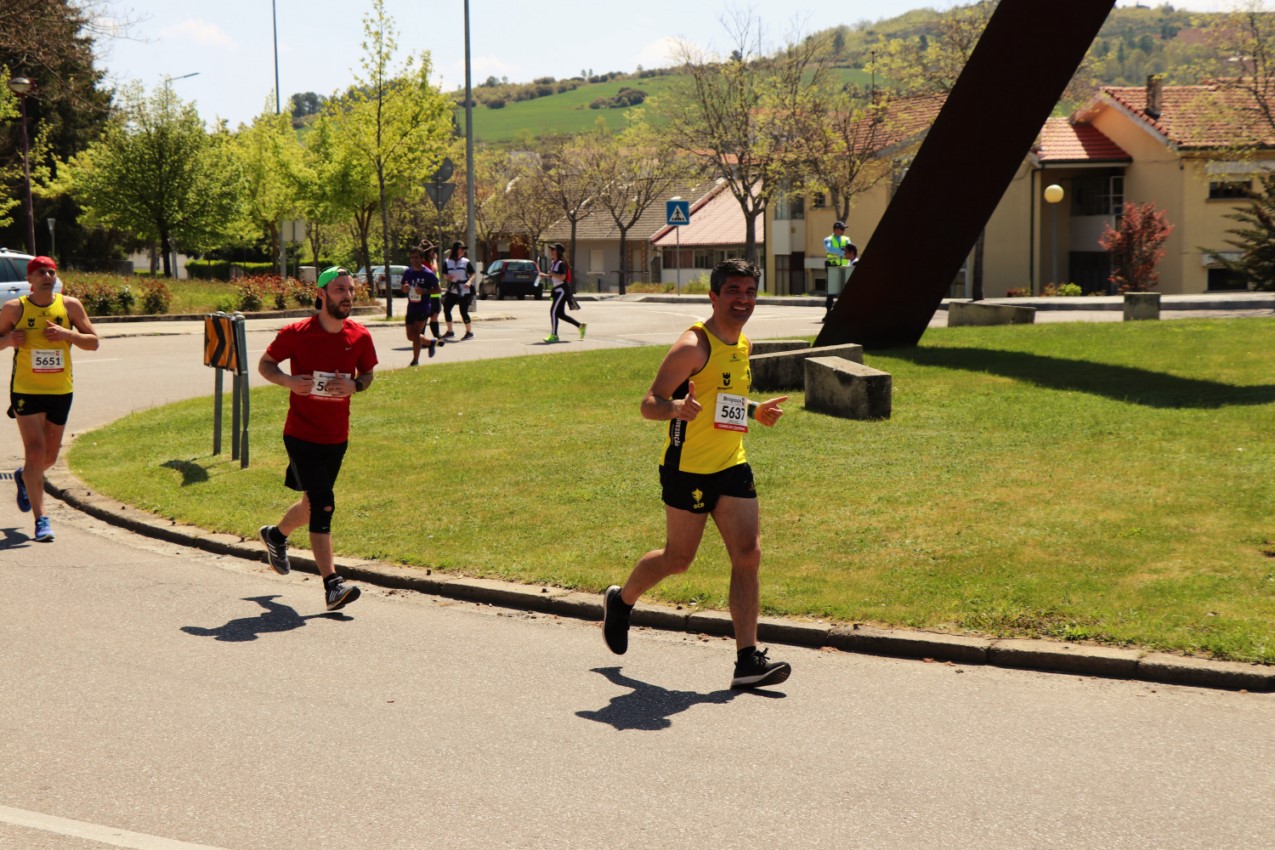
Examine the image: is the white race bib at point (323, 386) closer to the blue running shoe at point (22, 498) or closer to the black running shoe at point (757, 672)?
the black running shoe at point (757, 672)

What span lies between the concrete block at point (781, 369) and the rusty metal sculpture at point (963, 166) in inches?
91.9

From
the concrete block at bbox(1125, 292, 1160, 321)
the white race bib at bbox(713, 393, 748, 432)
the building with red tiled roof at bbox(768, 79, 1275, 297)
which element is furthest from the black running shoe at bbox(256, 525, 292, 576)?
the building with red tiled roof at bbox(768, 79, 1275, 297)

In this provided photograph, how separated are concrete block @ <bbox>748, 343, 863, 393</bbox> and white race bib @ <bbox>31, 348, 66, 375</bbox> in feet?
24.7

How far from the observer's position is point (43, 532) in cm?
1002

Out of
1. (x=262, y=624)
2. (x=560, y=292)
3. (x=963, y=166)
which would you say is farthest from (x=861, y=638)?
(x=560, y=292)

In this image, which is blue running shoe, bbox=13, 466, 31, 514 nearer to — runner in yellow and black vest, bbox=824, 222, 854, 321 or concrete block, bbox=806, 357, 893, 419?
concrete block, bbox=806, 357, 893, 419

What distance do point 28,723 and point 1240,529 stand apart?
6.86 meters

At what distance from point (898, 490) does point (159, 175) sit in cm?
4782

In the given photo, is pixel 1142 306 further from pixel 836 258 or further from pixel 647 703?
pixel 647 703

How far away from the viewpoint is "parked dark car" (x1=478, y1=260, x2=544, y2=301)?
5731cm

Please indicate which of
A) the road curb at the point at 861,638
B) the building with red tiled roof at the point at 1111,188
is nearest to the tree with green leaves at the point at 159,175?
the building with red tiled roof at the point at 1111,188

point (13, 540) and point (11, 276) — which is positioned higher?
point (11, 276)

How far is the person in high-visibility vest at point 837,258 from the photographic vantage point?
1051 inches

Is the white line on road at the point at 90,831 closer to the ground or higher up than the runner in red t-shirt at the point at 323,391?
closer to the ground
